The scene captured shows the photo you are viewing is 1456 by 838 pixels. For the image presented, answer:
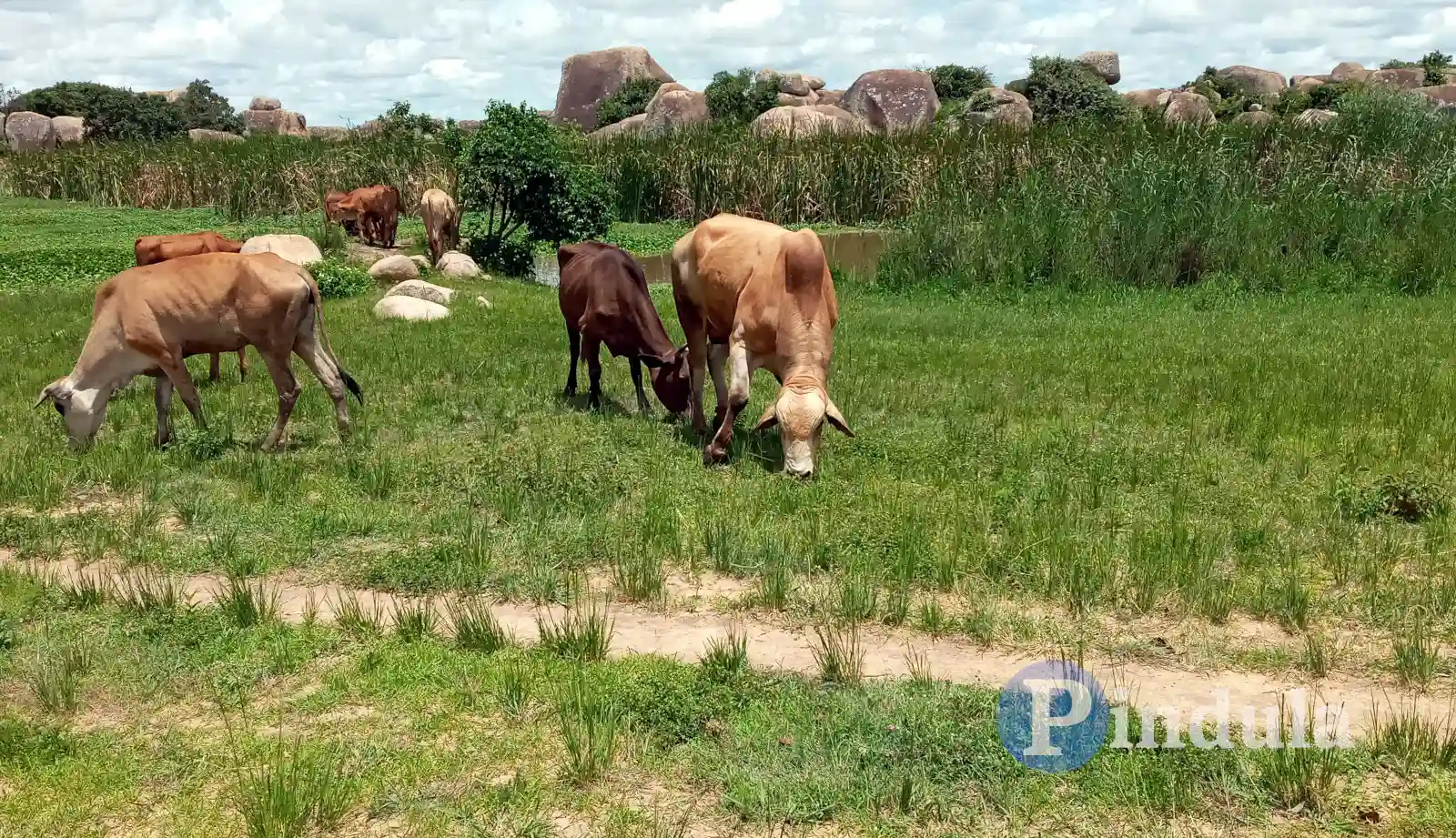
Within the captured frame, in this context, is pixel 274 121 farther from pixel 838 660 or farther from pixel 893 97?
pixel 838 660

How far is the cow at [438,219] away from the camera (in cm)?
2244

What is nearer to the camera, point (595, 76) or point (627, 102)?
point (627, 102)

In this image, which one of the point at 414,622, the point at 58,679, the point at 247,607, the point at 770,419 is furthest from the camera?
the point at 770,419

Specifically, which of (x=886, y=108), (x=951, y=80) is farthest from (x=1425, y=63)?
(x=886, y=108)

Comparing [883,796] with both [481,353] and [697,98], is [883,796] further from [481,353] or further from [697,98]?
[697,98]

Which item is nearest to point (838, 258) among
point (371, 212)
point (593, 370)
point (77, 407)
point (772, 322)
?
point (371, 212)

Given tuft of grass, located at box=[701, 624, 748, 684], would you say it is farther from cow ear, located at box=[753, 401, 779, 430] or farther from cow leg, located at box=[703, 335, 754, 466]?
cow leg, located at box=[703, 335, 754, 466]

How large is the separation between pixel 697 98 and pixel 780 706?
50206mm

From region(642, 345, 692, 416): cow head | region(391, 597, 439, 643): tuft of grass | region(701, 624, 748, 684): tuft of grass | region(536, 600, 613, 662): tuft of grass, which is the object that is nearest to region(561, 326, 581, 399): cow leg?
region(642, 345, 692, 416): cow head

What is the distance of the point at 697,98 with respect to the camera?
5309 centimetres

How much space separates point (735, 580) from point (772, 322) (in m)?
3.06

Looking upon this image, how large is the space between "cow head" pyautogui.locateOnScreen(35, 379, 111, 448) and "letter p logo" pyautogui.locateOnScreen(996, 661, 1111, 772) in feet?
25.8

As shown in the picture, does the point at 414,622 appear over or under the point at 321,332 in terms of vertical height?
under

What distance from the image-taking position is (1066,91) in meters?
50.6
